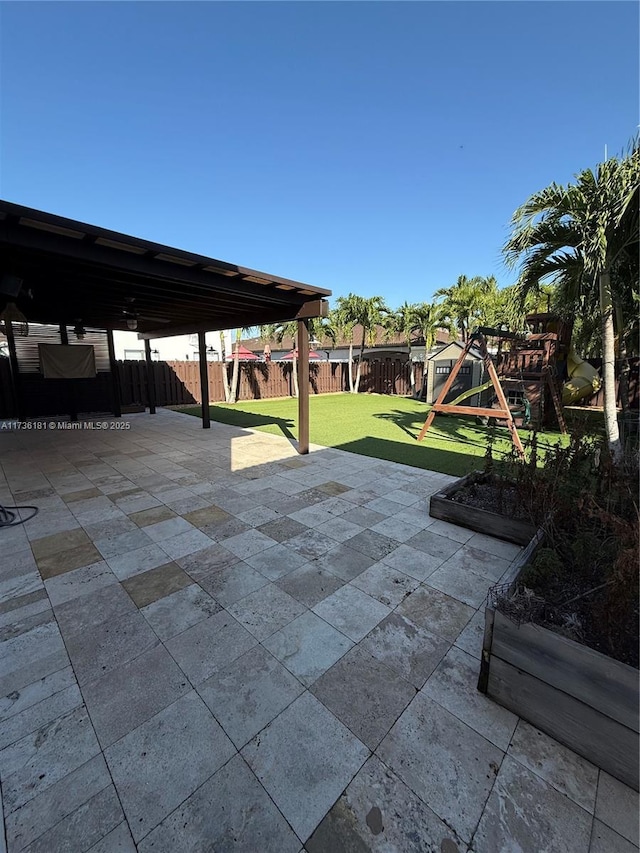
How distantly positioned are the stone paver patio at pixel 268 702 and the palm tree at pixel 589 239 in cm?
313

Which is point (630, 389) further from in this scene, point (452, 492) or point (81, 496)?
point (81, 496)

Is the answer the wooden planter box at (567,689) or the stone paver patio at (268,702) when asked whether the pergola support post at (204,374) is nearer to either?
the stone paver patio at (268,702)

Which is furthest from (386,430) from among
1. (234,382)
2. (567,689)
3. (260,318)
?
(234,382)

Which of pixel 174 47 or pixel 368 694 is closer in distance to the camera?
pixel 368 694

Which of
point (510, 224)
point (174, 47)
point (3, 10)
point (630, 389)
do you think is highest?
point (174, 47)

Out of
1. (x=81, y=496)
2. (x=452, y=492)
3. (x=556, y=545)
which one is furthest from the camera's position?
(x=81, y=496)

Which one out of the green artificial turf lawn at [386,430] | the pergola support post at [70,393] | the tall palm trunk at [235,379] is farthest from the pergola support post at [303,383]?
the tall palm trunk at [235,379]

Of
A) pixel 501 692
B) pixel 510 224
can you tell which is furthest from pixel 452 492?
pixel 510 224

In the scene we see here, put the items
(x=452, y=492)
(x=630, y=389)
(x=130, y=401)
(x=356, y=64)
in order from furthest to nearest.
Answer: (x=130, y=401) < (x=630, y=389) < (x=356, y=64) < (x=452, y=492)

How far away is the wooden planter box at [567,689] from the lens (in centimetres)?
128

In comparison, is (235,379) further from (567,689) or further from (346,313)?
(567,689)

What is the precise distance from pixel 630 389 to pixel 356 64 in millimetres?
10574

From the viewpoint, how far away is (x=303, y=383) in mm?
6184

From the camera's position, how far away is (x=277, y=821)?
1.18m
